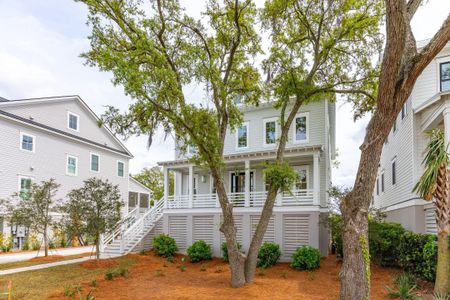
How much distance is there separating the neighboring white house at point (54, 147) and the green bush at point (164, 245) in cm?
232

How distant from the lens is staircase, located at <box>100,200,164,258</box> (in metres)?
15.6

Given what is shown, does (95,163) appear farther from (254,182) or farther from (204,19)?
(204,19)

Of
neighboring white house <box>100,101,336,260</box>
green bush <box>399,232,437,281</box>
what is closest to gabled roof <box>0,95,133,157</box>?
neighboring white house <box>100,101,336,260</box>

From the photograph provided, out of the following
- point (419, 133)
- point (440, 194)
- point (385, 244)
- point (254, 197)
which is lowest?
point (385, 244)

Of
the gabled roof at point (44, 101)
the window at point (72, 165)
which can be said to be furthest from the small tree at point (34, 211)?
the window at point (72, 165)

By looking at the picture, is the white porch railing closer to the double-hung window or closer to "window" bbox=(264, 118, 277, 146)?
the double-hung window

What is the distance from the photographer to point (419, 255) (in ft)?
30.7

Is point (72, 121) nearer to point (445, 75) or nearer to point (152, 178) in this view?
point (152, 178)

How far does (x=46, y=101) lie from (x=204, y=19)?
46.9ft

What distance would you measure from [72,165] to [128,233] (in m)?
8.99

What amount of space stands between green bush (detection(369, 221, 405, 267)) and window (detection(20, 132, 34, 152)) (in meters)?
18.4

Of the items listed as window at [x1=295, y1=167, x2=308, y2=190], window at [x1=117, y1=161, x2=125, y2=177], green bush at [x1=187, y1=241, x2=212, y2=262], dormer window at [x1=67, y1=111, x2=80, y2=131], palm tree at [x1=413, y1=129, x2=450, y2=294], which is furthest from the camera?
window at [x1=117, y1=161, x2=125, y2=177]

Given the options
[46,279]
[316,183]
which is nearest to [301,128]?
[316,183]

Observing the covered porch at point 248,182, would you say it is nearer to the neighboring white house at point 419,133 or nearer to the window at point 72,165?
the neighboring white house at point 419,133
